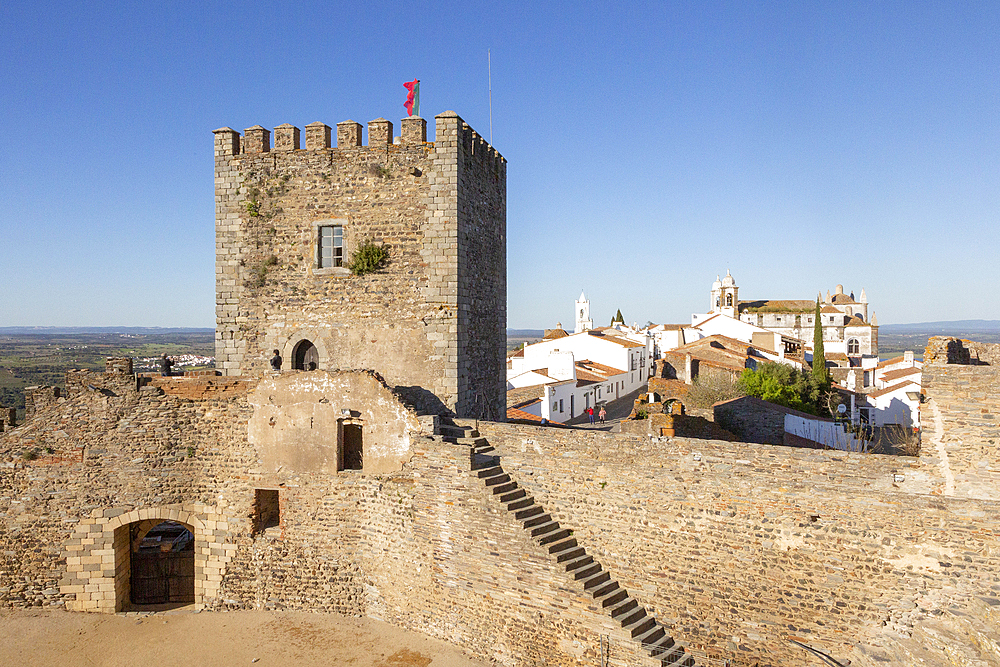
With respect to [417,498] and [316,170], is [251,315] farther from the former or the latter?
[417,498]

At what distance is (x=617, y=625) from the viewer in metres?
10.2

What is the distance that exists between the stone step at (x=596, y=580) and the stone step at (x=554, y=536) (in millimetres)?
838

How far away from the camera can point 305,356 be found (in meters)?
14.9

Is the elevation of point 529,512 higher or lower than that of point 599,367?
lower

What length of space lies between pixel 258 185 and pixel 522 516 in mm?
9517

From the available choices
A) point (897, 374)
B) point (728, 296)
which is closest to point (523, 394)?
point (897, 374)

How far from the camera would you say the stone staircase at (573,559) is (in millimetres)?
10406

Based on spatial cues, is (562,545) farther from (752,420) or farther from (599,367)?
(599,367)

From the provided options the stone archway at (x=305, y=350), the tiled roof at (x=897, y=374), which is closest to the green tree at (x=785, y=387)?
the tiled roof at (x=897, y=374)

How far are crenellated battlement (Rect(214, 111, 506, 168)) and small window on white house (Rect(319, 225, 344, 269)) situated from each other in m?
1.82

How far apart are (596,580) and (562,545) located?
788mm

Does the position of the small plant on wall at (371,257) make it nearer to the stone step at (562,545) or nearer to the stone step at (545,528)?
the stone step at (545,528)

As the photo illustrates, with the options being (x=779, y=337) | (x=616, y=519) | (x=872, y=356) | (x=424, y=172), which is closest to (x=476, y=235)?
(x=424, y=172)

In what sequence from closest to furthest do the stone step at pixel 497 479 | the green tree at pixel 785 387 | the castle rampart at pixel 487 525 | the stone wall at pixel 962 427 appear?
the stone wall at pixel 962 427, the castle rampart at pixel 487 525, the stone step at pixel 497 479, the green tree at pixel 785 387
